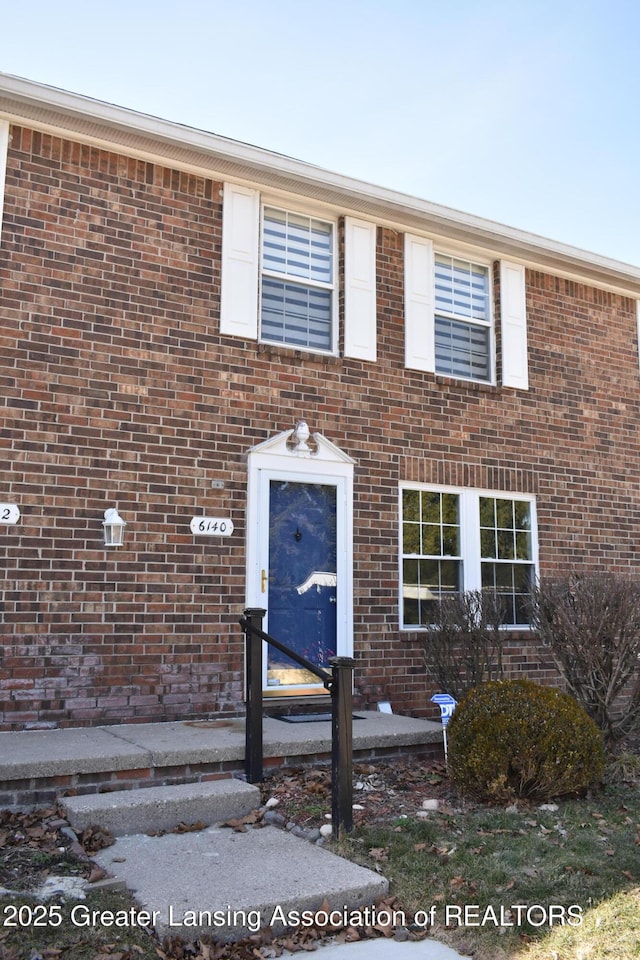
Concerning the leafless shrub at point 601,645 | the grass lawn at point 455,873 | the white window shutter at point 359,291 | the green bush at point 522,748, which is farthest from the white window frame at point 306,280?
the grass lawn at point 455,873

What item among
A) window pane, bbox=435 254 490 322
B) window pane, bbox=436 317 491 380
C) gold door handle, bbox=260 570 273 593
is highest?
window pane, bbox=435 254 490 322

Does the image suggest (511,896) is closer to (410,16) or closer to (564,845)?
(564,845)

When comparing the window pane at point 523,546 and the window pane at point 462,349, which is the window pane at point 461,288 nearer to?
the window pane at point 462,349

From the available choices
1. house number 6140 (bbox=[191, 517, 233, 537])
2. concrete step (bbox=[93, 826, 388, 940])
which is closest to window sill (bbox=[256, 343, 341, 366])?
house number 6140 (bbox=[191, 517, 233, 537])

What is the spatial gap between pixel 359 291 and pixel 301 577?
9.86 ft

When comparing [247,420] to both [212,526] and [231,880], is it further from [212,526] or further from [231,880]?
[231,880]

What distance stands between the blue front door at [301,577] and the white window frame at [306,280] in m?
1.39

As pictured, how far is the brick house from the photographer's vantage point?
6.95 metres

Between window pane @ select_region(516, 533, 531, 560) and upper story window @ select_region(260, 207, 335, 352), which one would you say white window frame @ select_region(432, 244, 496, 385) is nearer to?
upper story window @ select_region(260, 207, 335, 352)

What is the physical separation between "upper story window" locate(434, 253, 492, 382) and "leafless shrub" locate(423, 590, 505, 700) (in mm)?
2801

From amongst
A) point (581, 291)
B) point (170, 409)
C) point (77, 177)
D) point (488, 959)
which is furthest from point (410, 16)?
point (488, 959)

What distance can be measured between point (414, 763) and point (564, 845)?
203 cm

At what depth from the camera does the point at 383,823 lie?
5.16m

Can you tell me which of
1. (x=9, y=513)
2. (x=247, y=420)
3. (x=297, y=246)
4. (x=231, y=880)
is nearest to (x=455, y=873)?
(x=231, y=880)
